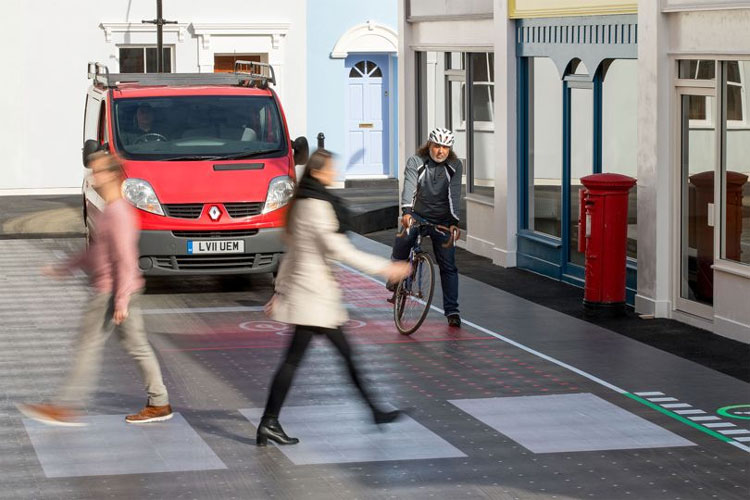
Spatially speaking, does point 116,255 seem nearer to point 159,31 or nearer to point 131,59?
point 159,31

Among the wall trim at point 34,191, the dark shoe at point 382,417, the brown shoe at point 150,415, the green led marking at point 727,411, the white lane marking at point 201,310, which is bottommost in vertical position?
the green led marking at point 727,411

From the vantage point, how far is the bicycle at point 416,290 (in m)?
12.8

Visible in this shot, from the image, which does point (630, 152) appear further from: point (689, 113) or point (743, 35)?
point (743, 35)

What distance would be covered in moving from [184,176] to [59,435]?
658 centimetres

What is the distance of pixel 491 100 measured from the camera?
19391 millimetres

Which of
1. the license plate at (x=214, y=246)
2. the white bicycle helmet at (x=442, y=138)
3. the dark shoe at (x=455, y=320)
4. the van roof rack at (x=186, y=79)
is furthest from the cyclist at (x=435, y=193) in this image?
the van roof rack at (x=186, y=79)

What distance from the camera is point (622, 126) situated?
15.2 metres

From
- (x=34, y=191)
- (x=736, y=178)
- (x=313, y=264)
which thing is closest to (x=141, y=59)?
(x=34, y=191)

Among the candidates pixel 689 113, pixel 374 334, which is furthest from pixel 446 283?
pixel 689 113

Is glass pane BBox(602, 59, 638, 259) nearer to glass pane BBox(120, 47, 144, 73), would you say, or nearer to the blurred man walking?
the blurred man walking

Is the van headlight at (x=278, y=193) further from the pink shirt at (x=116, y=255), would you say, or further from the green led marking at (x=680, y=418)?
the pink shirt at (x=116, y=255)

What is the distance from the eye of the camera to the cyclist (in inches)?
512

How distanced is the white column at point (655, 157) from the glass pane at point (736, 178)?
946mm

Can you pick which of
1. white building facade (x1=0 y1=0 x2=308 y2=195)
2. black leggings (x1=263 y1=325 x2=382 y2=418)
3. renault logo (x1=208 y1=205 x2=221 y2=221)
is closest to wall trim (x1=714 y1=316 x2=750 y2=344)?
black leggings (x1=263 y1=325 x2=382 y2=418)
